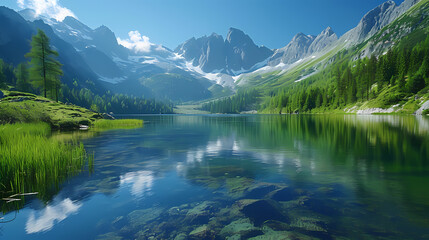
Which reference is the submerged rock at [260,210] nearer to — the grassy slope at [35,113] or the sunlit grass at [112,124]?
the grassy slope at [35,113]

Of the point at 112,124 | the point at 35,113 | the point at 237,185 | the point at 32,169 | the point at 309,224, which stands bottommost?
the point at 237,185

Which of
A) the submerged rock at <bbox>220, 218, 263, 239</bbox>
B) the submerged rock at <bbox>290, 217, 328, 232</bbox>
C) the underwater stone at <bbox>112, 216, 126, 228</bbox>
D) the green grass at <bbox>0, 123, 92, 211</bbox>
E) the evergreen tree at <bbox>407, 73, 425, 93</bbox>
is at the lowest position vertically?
the underwater stone at <bbox>112, 216, 126, 228</bbox>

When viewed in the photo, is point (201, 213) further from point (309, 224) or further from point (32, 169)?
point (32, 169)

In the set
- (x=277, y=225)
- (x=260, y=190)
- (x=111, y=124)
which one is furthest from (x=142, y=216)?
(x=111, y=124)

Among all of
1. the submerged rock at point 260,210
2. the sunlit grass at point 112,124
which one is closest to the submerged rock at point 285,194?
the submerged rock at point 260,210

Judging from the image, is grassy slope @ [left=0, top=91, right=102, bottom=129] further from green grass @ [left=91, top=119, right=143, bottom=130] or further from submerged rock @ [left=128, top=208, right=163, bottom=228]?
submerged rock @ [left=128, top=208, right=163, bottom=228]

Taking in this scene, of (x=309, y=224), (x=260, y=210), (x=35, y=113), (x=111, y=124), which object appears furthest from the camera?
(x=111, y=124)

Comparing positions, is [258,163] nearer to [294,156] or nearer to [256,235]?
[294,156]

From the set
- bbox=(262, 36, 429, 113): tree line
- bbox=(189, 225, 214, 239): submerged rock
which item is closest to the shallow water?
bbox=(189, 225, 214, 239): submerged rock

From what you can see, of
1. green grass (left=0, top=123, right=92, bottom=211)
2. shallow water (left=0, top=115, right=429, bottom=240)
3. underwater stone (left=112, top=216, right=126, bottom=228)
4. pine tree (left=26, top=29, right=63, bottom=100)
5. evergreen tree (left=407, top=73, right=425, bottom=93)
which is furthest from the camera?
evergreen tree (left=407, top=73, right=425, bottom=93)

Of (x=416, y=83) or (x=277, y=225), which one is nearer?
(x=277, y=225)

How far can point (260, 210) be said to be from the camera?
867 centimetres

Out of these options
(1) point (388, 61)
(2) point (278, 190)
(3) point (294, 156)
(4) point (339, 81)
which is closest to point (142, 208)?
(2) point (278, 190)

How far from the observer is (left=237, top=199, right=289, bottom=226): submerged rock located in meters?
8.00
